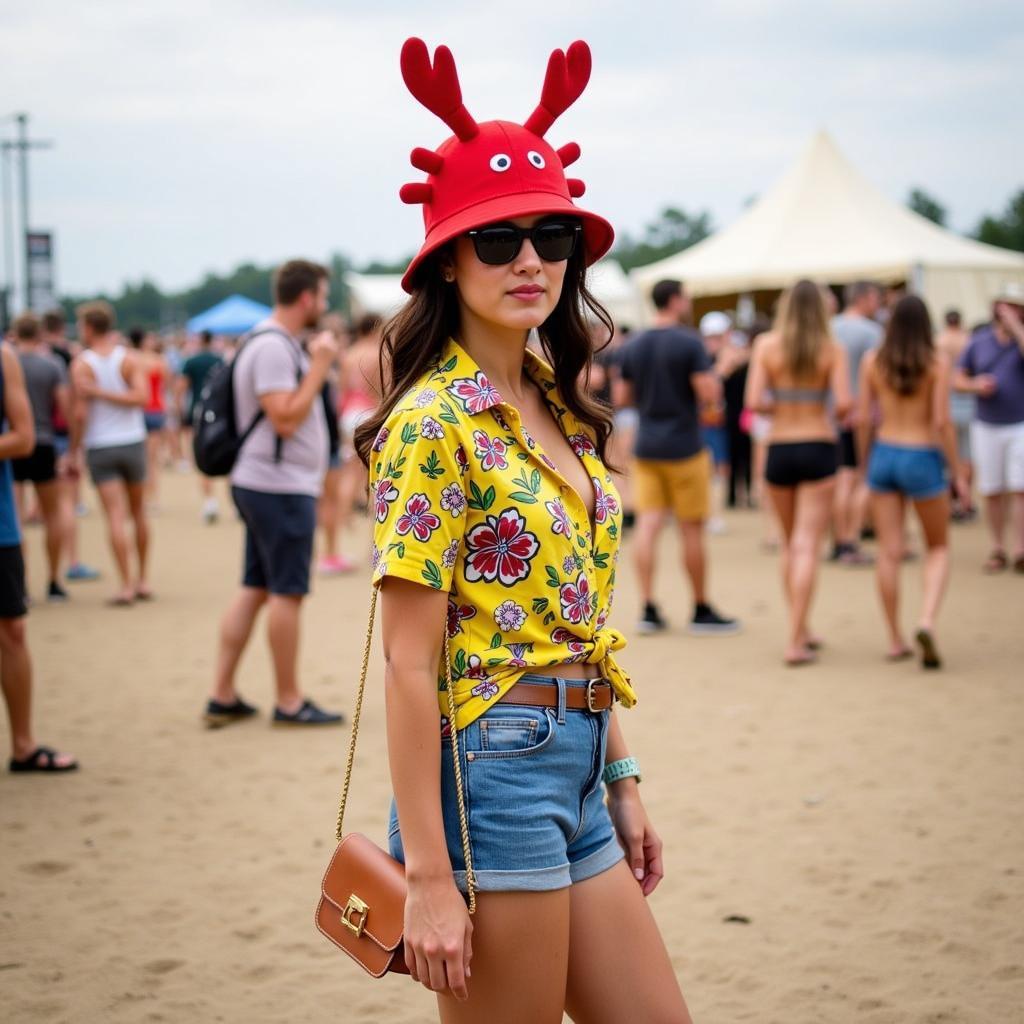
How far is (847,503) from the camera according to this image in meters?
11.2

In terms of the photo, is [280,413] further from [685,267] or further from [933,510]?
[685,267]

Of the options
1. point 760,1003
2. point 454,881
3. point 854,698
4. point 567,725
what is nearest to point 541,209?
point 567,725

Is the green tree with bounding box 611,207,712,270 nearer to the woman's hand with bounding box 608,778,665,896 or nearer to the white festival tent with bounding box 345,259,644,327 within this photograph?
the white festival tent with bounding box 345,259,644,327

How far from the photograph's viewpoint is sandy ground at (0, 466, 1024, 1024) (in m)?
3.78

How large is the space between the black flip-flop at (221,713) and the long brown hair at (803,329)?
12.3ft

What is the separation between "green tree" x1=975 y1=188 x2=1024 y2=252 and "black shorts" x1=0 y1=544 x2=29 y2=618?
42722mm

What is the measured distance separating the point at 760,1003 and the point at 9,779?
3.64m

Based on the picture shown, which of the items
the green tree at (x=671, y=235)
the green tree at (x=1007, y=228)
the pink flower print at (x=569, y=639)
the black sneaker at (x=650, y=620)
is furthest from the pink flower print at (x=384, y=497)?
the green tree at (x=671, y=235)

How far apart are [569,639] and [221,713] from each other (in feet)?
15.7

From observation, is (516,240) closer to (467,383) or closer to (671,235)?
(467,383)

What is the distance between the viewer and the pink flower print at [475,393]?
2135 mm

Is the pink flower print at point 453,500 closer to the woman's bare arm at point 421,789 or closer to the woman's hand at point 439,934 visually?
the woman's bare arm at point 421,789

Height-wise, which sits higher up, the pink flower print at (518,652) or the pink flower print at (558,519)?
the pink flower print at (558,519)

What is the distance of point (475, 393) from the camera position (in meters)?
2.16
